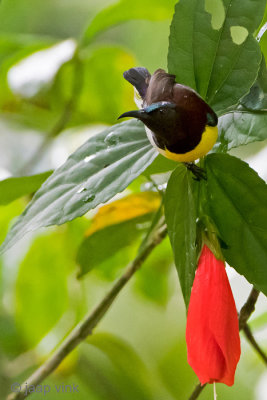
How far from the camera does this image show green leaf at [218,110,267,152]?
0.29 meters

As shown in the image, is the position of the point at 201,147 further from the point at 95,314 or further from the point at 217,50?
the point at 95,314

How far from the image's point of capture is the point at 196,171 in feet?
0.97

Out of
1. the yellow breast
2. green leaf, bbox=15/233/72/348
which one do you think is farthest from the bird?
green leaf, bbox=15/233/72/348

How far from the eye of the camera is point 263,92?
0.30 m

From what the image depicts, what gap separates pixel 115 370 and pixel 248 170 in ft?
1.71

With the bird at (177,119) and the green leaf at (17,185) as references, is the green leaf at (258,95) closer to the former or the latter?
the bird at (177,119)

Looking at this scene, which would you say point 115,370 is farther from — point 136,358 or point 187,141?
point 187,141

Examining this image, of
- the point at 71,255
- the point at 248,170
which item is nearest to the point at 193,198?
the point at 248,170

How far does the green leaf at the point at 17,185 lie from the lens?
40cm

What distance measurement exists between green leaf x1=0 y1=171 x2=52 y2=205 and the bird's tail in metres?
0.12

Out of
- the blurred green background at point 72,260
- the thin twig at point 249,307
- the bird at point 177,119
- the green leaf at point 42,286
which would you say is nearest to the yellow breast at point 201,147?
the bird at point 177,119

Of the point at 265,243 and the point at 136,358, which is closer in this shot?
the point at 265,243

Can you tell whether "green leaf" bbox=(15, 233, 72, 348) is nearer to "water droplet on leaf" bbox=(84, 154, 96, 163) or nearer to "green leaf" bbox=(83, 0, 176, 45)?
"green leaf" bbox=(83, 0, 176, 45)

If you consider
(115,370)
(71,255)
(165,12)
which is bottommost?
(115,370)
